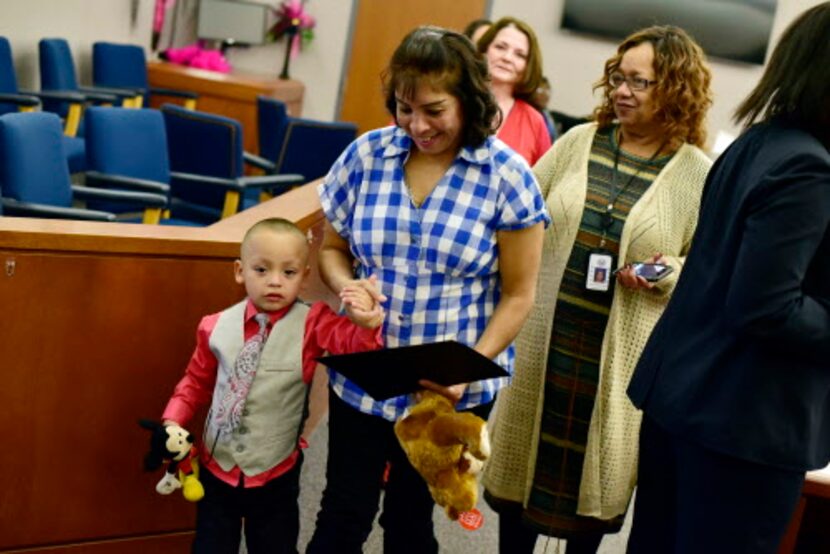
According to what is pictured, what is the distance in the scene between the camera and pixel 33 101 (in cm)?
548

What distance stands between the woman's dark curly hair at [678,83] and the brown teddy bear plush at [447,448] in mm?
900

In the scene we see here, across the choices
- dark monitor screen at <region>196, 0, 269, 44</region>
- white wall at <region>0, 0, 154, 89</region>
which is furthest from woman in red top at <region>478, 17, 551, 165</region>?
dark monitor screen at <region>196, 0, 269, 44</region>

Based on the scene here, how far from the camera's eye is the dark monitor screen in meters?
8.37

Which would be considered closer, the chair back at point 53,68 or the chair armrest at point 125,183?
the chair armrest at point 125,183

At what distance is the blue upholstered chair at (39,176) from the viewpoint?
3.30 metres

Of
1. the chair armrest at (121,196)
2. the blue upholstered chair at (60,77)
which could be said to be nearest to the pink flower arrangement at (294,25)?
the blue upholstered chair at (60,77)

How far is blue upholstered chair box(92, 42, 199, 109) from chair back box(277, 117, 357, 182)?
7.97ft

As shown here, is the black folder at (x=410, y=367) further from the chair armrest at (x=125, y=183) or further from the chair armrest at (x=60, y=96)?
the chair armrest at (x=60, y=96)

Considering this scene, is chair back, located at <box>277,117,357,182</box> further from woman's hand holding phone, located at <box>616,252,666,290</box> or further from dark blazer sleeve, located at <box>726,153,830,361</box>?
dark blazer sleeve, located at <box>726,153,830,361</box>

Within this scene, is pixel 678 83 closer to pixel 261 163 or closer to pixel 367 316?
pixel 367 316

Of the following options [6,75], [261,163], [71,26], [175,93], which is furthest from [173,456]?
[71,26]

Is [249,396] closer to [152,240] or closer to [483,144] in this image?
[152,240]

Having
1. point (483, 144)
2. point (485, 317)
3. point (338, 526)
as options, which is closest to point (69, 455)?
point (338, 526)

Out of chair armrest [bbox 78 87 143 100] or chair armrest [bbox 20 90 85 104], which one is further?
chair armrest [bbox 78 87 143 100]
